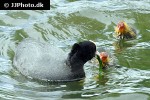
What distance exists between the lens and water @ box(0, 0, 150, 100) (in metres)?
8.77

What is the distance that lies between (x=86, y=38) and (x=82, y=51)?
2793 mm

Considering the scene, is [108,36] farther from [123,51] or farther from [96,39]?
[123,51]

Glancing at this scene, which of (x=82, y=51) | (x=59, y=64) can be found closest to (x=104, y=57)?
(x=82, y=51)

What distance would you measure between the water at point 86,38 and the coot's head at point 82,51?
403 mm

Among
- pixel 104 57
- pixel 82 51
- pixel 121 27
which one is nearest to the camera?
pixel 82 51

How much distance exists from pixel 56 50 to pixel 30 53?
531mm

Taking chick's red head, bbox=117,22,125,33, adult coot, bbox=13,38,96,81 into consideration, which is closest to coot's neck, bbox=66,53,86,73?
adult coot, bbox=13,38,96,81

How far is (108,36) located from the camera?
1248 centimetres

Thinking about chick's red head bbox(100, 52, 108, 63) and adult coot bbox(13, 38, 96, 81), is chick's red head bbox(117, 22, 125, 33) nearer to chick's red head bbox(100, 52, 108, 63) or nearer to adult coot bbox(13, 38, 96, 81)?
chick's red head bbox(100, 52, 108, 63)

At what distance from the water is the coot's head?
0.40m

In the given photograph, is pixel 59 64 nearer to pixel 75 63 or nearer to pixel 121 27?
pixel 75 63

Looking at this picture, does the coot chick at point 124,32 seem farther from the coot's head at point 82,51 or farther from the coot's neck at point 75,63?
the coot's neck at point 75,63

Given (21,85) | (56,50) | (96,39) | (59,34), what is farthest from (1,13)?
(21,85)

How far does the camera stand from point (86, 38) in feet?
40.4
